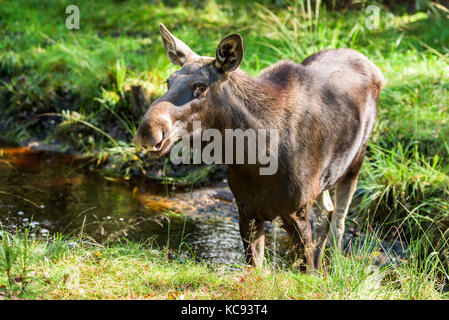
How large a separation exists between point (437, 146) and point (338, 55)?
7.61 ft

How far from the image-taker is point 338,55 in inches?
232

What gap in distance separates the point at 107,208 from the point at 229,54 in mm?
3388

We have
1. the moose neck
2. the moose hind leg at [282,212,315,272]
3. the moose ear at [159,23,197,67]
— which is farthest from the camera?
the moose hind leg at [282,212,315,272]

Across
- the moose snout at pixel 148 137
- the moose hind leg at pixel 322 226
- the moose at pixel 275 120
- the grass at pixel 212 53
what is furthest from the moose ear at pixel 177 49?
the moose hind leg at pixel 322 226

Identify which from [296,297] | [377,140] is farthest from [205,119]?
[377,140]

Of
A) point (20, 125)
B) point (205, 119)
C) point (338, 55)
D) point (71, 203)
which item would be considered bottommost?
point (71, 203)

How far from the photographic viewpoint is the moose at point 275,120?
421 cm

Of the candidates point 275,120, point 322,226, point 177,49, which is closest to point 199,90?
point 177,49

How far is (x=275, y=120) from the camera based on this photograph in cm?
462

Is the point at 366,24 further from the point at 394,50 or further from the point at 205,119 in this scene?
the point at 205,119

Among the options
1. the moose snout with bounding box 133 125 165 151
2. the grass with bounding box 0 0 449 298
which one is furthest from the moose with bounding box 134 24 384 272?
the grass with bounding box 0 0 449 298

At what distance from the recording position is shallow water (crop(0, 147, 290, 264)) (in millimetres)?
6277

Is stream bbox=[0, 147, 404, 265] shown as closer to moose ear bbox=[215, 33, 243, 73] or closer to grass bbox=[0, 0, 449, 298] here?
grass bbox=[0, 0, 449, 298]

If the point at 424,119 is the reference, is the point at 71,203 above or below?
below
